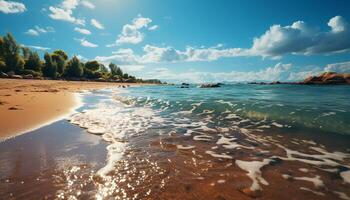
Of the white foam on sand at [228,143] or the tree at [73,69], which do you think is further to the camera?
the tree at [73,69]

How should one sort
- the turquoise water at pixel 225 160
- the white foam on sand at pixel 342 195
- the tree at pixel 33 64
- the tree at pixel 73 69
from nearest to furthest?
the white foam on sand at pixel 342 195, the turquoise water at pixel 225 160, the tree at pixel 33 64, the tree at pixel 73 69

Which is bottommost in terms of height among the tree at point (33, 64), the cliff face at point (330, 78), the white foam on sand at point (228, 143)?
the white foam on sand at point (228, 143)

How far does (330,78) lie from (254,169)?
197 feet

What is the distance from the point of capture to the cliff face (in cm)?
4934

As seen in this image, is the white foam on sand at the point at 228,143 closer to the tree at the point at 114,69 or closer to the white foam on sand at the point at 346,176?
the white foam on sand at the point at 346,176

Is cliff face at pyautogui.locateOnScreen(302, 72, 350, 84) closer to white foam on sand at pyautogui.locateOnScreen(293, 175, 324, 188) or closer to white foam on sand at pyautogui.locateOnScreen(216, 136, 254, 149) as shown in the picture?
white foam on sand at pyautogui.locateOnScreen(216, 136, 254, 149)

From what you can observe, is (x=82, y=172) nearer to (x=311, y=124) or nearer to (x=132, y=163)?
(x=132, y=163)

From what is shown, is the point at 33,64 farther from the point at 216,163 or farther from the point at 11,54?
the point at 216,163

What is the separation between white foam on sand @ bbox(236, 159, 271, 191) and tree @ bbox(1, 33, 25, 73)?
232 feet

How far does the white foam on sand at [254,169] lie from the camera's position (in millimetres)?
3770

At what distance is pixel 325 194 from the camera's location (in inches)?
136

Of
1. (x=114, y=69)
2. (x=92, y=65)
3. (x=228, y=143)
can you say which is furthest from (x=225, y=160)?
(x=114, y=69)

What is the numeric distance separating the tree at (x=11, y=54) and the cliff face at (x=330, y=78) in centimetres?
8214

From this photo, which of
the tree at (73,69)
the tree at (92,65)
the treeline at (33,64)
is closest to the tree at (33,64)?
the treeline at (33,64)
